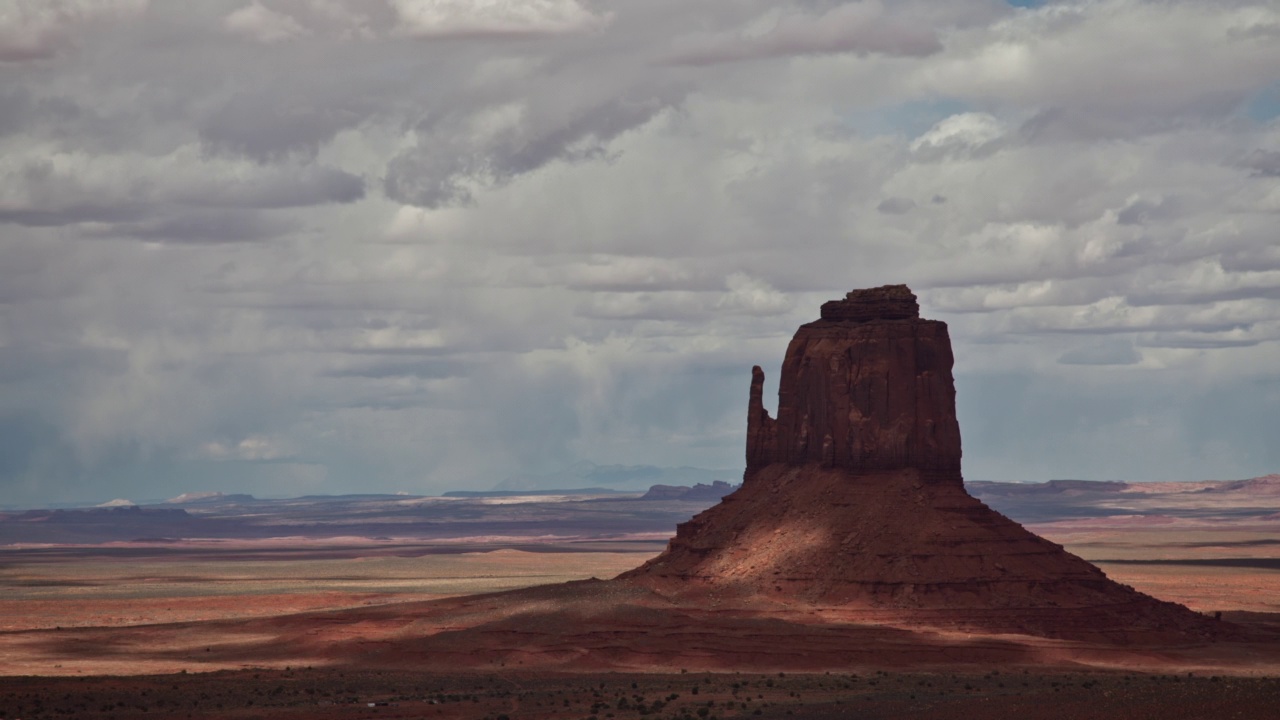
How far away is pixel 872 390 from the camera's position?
89500 mm

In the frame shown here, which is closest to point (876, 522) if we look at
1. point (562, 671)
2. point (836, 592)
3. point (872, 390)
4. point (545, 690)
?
point (836, 592)

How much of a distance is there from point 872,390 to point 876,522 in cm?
684

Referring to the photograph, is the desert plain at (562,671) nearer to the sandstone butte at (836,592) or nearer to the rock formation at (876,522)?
the sandstone butte at (836,592)

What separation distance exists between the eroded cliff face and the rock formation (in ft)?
0.23

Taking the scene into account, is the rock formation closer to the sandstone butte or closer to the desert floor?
the sandstone butte

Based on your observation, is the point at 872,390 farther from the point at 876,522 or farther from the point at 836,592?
the point at 836,592

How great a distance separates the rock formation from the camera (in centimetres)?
8288

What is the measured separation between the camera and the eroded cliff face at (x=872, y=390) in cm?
8869

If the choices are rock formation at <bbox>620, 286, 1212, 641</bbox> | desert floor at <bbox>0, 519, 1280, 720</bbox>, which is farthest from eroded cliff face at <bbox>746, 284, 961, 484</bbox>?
desert floor at <bbox>0, 519, 1280, 720</bbox>

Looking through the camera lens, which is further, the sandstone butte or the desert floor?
the sandstone butte

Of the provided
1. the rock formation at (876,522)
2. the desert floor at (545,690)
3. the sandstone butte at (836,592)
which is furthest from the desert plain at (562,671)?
the rock formation at (876,522)

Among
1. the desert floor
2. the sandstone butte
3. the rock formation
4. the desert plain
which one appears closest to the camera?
the desert floor

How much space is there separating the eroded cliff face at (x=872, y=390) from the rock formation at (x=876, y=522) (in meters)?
0.07

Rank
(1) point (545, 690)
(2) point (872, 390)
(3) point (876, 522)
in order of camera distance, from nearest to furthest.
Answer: (1) point (545, 690) → (3) point (876, 522) → (2) point (872, 390)
